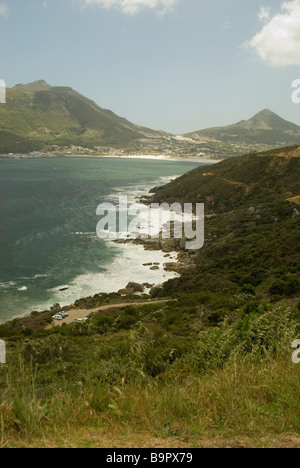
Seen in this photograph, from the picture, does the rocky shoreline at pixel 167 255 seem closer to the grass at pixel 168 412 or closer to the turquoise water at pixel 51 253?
the turquoise water at pixel 51 253

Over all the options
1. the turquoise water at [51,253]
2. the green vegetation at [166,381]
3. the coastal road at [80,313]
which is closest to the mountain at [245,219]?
the green vegetation at [166,381]

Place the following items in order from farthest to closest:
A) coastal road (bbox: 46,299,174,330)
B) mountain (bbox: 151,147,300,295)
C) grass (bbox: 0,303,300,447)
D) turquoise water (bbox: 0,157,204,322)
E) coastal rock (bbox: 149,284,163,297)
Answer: turquoise water (bbox: 0,157,204,322)
coastal rock (bbox: 149,284,163,297)
mountain (bbox: 151,147,300,295)
coastal road (bbox: 46,299,174,330)
grass (bbox: 0,303,300,447)

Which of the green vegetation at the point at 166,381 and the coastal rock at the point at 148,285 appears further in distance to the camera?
the coastal rock at the point at 148,285

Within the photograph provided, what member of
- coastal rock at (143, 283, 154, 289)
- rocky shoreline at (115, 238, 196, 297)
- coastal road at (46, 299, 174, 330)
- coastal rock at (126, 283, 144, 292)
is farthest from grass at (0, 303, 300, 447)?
coastal rock at (143, 283, 154, 289)

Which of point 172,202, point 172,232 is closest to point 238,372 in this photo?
point 172,232

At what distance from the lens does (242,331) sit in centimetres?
723

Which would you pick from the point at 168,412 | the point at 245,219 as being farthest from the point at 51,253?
the point at 168,412

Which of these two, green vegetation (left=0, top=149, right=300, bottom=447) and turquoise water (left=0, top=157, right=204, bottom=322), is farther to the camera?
turquoise water (left=0, top=157, right=204, bottom=322)

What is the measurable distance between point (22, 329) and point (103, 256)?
56.2 ft

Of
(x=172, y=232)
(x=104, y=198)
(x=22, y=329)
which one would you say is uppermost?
(x=104, y=198)

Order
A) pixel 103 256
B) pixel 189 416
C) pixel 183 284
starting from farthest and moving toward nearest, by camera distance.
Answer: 1. pixel 103 256
2. pixel 183 284
3. pixel 189 416

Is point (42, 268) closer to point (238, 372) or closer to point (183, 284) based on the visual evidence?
point (183, 284)

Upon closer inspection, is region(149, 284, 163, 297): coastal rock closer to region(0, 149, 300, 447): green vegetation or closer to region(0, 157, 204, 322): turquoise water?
region(0, 157, 204, 322): turquoise water

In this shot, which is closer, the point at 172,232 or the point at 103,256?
the point at 103,256
